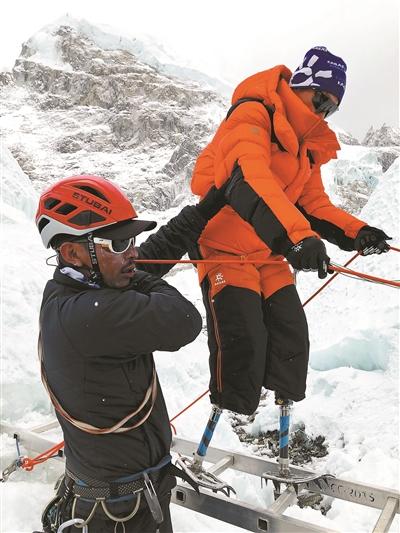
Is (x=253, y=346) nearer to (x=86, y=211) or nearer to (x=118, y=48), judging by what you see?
(x=86, y=211)

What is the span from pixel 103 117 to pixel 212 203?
406 feet

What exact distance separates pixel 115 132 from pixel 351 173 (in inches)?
→ 2792

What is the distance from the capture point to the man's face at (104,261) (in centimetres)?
169

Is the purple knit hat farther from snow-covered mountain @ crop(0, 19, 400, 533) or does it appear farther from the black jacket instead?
snow-covered mountain @ crop(0, 19, 400, 533)

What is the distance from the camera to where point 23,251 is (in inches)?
248

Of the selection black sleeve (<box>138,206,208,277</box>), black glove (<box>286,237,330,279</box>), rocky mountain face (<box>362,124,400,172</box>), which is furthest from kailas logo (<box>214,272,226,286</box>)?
rocky mountain face (<box>362,124,400,172</box>)

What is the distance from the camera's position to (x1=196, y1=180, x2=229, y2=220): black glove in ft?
7.82

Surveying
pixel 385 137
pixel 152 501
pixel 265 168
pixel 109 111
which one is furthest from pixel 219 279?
pixel 109 111

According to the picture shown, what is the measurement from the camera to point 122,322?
1.52 m

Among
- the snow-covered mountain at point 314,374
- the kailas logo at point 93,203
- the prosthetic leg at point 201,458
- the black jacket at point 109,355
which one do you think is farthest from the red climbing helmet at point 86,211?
the snow-covered mountain at point 314,374

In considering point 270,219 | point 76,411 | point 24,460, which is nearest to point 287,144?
point 270,219

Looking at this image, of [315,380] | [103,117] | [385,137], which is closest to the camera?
[315,380]

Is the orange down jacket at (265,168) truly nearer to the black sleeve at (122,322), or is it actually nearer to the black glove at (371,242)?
the black glove at (371,242)

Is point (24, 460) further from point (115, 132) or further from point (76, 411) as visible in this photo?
point (115, 132)
